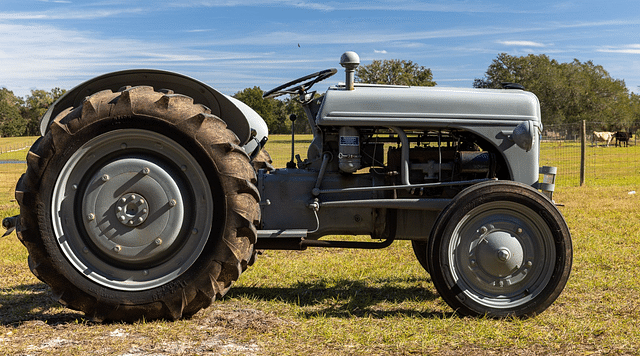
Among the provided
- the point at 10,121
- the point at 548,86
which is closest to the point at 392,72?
the point at 548,86

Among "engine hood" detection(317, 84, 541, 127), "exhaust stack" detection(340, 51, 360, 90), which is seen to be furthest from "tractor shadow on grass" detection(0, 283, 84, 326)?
"exhaust stack" detection(340, 51, 360, 90)

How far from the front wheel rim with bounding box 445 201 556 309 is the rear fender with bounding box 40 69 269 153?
2031 millimetres

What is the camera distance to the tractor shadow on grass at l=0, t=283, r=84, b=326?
4.50 meters

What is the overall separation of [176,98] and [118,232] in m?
1.10

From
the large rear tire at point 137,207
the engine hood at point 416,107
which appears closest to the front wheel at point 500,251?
the engine hood at point 416,107

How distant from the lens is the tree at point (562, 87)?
62250 mm

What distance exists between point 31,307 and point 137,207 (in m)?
1.60

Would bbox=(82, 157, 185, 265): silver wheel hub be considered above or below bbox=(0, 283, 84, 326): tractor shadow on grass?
above

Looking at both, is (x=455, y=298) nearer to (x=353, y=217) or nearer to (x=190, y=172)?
(x=353, y=217)

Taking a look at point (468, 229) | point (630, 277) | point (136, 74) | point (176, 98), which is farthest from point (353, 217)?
point (630, 277)

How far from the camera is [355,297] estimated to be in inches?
204

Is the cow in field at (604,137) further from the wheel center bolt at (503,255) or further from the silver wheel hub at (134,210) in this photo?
the silver wheel hub at (134,210)

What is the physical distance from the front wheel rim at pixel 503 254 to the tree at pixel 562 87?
196 feet

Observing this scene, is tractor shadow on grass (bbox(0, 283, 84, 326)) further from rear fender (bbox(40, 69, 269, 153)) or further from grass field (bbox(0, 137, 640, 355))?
rear fender (bbox(40, 69, 269, 153))
